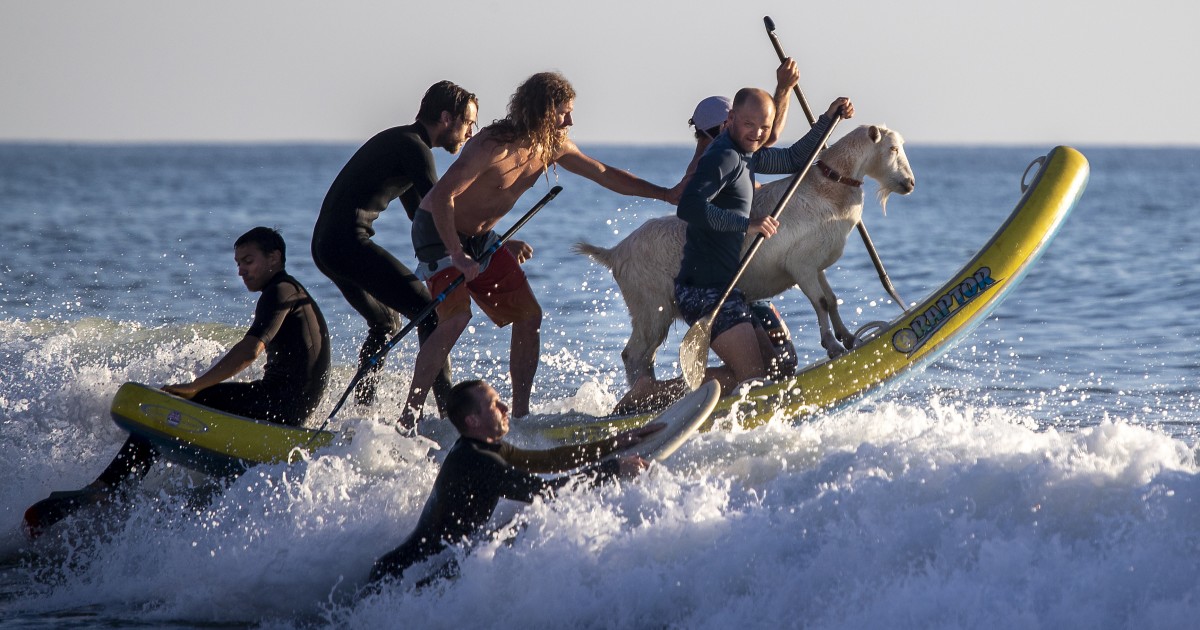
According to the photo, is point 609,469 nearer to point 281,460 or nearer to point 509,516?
point 509,516

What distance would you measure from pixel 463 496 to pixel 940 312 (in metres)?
2.89

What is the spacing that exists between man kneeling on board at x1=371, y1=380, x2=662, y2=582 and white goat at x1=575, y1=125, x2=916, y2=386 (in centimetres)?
176

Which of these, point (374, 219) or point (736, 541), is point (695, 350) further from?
point (374, 219)

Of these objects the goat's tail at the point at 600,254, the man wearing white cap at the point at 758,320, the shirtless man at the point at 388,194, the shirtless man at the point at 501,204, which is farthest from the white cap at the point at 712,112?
the shirtless man at the point at 388,194

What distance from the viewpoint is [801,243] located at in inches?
273

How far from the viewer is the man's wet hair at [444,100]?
6941 millimetres

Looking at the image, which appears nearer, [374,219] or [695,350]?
[695,350]

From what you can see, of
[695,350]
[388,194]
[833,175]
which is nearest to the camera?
[695,350]

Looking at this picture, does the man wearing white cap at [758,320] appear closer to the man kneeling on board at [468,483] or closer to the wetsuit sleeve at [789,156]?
the wetsuit sleeve at [789,156]

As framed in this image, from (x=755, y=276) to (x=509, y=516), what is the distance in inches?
82.2

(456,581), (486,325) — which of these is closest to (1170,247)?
(486,325)

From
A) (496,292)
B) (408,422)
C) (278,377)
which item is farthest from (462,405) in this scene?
(278,377)

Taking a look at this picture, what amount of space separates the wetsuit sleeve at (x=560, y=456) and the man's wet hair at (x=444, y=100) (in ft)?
6.55

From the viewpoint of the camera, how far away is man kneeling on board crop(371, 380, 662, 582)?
A: 535 centimetres
